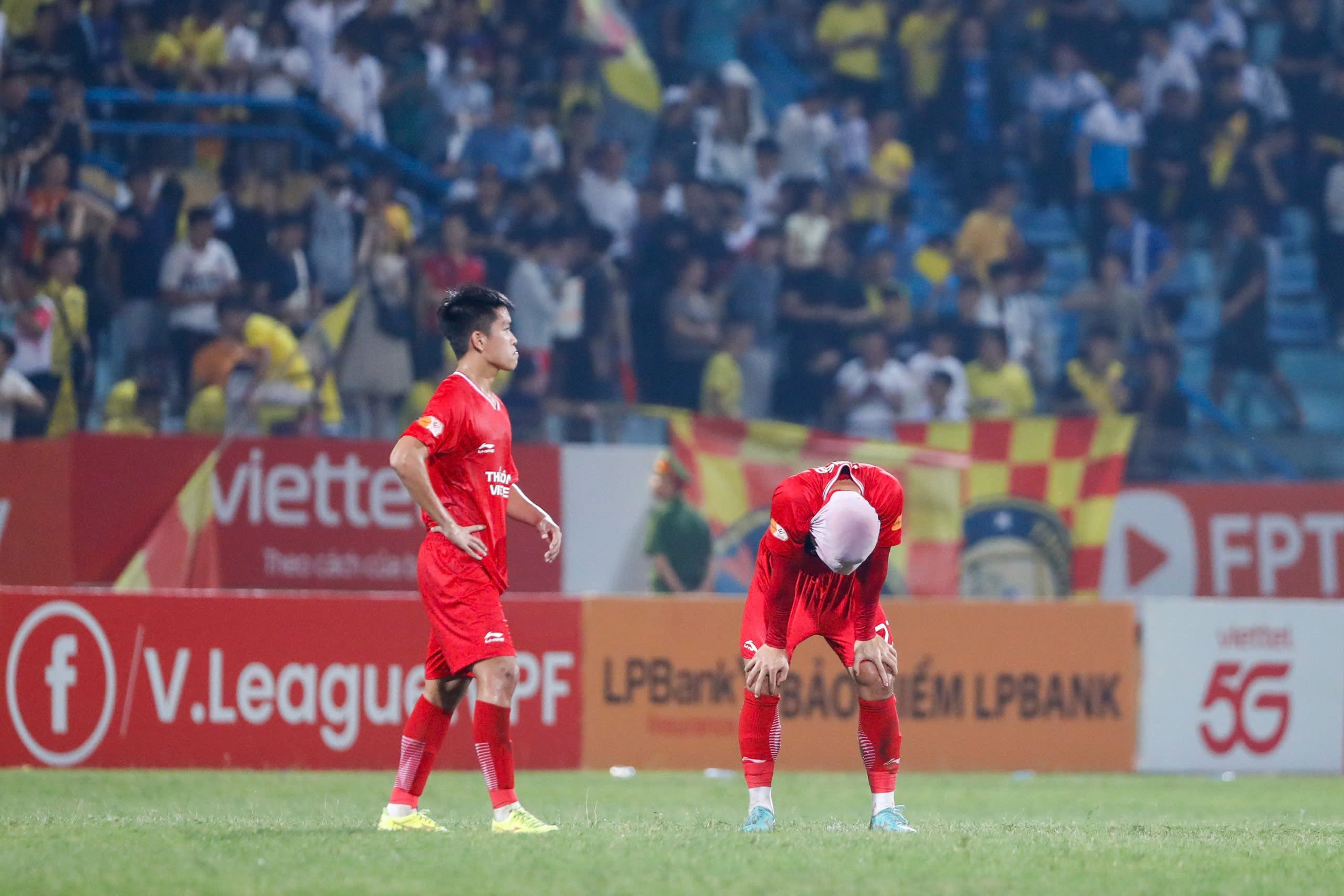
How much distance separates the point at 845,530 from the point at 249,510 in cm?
794

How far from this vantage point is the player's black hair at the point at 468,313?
7.38 metres

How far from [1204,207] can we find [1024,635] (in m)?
7.93

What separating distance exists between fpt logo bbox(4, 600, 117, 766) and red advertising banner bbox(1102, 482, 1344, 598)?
8.91 metres

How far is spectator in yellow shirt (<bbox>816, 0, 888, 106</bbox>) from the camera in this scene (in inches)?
822

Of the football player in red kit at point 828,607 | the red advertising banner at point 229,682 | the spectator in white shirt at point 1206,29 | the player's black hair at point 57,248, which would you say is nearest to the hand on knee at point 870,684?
the football player in red kit at point 828,607

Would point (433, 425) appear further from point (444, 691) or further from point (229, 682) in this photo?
point (229, 682)

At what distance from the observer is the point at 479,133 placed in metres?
19.0

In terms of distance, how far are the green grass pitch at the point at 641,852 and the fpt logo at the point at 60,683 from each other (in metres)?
2.10

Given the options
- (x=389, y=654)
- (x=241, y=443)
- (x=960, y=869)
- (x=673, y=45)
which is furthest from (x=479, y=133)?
(x=960, y=869)

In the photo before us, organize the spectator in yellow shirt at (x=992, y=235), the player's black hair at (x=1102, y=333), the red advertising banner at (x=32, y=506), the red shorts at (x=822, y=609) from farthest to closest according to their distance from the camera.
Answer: the spectator in yellow shirt at (x=992, y=235) < the player's black hair at (x=1102, y=333) < the red advertising banner at (x=32, y=506) < the red shorts at (x=822, y=609)

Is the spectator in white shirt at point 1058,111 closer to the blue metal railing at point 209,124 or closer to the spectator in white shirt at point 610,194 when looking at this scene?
the spectator in white shirt at point 610,194

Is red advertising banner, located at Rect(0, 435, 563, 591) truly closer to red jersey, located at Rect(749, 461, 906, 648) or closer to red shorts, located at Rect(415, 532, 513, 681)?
red jersey, located at Rect(749, 461, 906, 648)

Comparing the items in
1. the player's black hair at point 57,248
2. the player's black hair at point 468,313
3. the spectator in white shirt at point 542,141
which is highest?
the spectator in white shirt at point 542,141

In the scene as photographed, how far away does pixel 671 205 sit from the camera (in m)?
18.8
